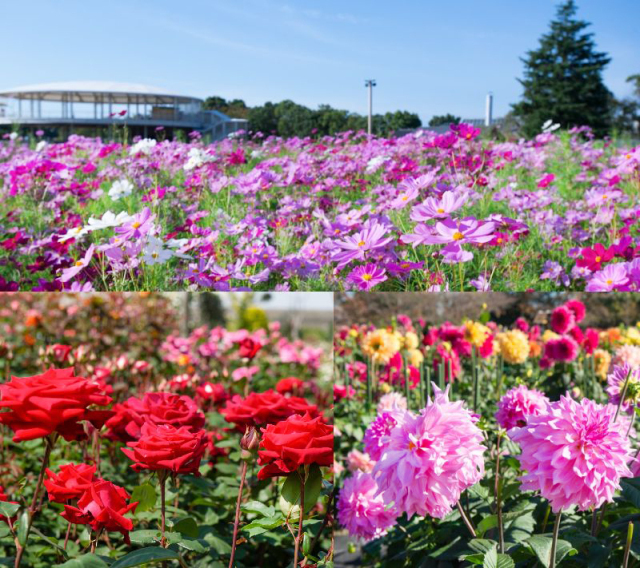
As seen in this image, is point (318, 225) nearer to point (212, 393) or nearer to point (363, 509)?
point (212, 393)

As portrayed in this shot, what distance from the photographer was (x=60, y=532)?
152 cm

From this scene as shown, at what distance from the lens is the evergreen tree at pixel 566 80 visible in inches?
941

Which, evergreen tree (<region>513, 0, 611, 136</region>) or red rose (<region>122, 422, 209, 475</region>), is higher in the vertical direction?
evergreen tree (<region>513, 0, 611, 136</region>)

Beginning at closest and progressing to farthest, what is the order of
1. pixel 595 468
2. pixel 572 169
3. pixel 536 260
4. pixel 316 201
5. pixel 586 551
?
pixel 595 468 < pixel 586 551 < pixel 536 260 < pixel 316 201 < pixel 572 169

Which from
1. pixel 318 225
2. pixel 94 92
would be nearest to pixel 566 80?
pixel 94 92

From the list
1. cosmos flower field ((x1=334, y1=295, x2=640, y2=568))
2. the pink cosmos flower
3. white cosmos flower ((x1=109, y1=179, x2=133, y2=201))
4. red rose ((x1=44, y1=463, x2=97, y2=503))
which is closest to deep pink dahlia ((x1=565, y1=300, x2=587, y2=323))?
cosmos flower field ((x1=334, y1=295, x2=640, y2=568))

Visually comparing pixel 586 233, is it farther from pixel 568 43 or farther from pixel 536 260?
pixel 568 43

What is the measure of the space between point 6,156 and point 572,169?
4.75 m

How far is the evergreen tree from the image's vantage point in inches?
941

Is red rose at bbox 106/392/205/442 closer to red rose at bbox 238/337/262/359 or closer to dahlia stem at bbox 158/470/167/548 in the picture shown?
dahlia stem at bbox 158/470/167/548

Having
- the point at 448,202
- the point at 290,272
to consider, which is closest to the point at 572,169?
the point at 290,272

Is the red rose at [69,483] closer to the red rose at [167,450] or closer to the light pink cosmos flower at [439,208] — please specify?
the red rose at [167,450]

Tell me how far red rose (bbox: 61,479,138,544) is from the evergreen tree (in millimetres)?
24055

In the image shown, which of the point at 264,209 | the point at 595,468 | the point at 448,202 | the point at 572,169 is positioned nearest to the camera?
the point at 595,468
